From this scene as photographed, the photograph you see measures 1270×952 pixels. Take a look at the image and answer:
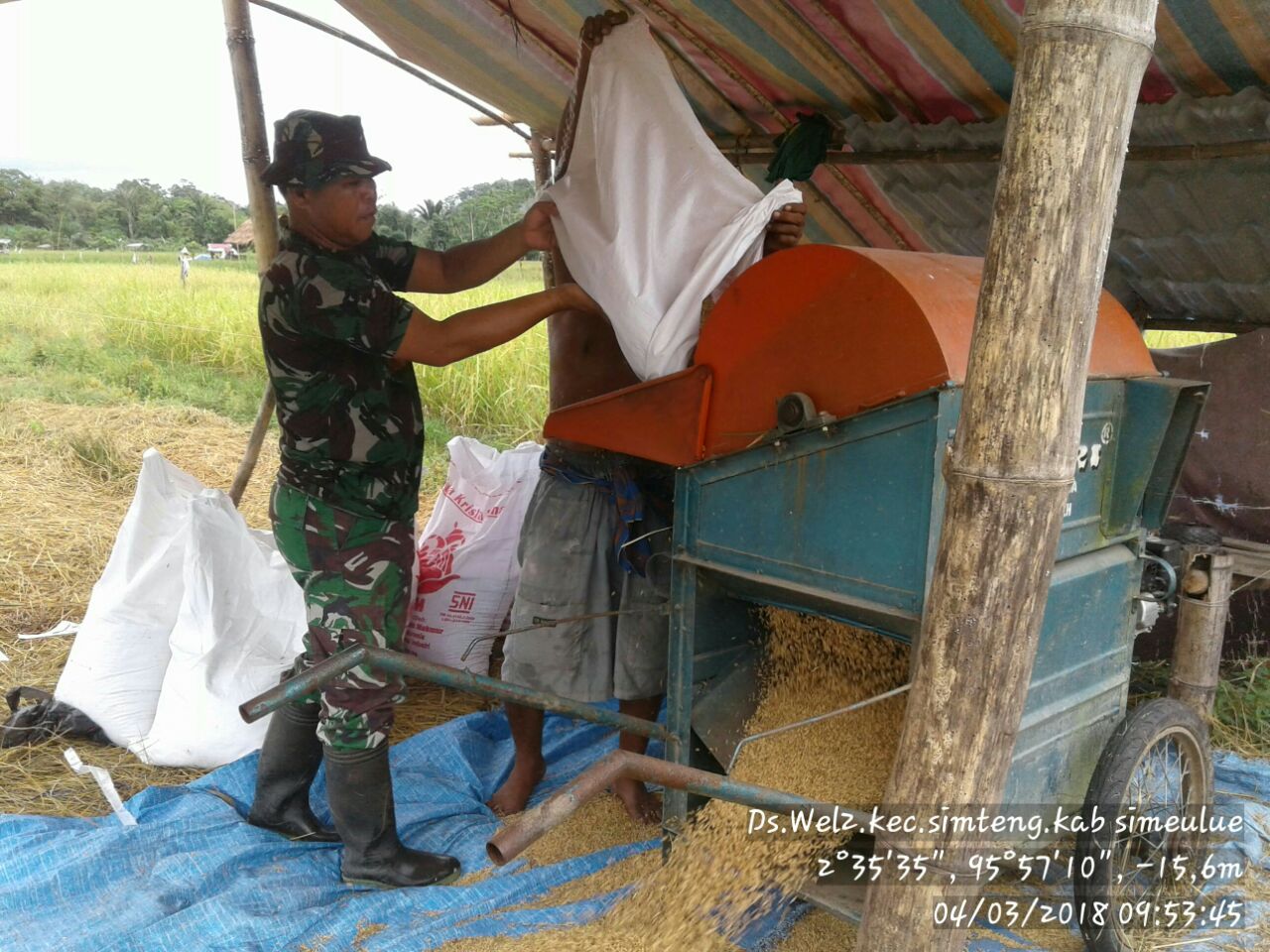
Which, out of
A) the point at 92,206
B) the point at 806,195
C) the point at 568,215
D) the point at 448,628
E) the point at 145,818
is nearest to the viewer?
the point at 568,215

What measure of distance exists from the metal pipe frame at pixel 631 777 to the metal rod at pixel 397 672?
1.06 ft

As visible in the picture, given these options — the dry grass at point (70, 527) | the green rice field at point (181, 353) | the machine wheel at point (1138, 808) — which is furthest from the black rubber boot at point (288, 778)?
the green rice field at point (181, 353)

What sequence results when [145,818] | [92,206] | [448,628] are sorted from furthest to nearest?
[92,206]
[448,628]
[145,818]

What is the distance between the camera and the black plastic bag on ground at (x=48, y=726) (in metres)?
3.04

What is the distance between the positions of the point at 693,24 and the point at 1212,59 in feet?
4.82

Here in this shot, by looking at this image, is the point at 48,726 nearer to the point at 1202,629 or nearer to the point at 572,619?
the point at 572,619

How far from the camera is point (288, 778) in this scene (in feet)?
8.73

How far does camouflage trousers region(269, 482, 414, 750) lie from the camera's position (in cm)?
239

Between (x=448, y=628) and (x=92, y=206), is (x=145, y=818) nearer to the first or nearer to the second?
(x=448, y=628)

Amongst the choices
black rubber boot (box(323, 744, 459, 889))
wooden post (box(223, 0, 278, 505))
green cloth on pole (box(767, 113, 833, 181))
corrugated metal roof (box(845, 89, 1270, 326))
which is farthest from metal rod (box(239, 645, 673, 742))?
corrugated metal roof (box(845, 89, 1270, 326))

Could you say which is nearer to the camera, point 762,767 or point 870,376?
point 870,376

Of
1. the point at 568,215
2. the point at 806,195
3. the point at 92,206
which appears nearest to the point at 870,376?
the point at 568,215

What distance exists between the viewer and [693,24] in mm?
3061

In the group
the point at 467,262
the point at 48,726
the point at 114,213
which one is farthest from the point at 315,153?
the point at 114,213
